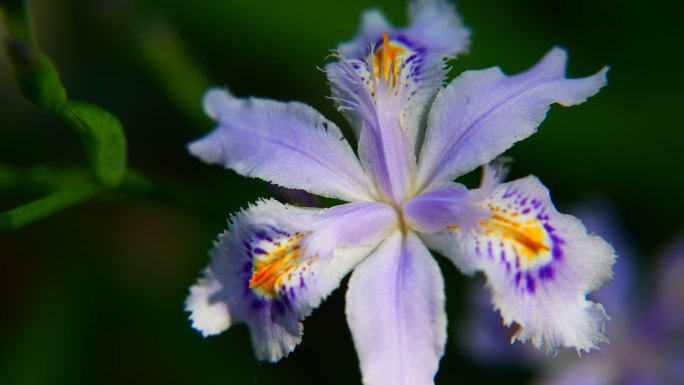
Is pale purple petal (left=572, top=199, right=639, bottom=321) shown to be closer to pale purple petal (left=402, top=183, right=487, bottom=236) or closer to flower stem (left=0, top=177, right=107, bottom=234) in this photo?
pale purple petal (left=402, top=183, right=487, bottom=236)

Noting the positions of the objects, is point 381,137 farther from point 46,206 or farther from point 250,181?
point 250,181

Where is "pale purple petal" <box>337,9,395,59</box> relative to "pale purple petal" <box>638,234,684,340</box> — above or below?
above

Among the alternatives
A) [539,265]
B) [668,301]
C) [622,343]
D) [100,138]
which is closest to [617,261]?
[668,301]

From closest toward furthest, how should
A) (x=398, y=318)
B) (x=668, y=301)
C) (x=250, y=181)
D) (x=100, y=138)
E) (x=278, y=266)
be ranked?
(x=398, y=318), (x=278, y=266), (x=100, y=138), (x=668, y=301), (x=250, y=181)

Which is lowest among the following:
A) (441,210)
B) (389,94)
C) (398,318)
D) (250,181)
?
(250,181)

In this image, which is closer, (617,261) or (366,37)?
(366,37)

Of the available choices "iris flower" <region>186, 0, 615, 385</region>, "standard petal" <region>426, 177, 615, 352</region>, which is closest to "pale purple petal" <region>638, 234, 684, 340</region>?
"iris flower" <region>186, 0, 615, 385</region>

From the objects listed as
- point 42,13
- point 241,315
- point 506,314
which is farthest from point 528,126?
point 42,13
